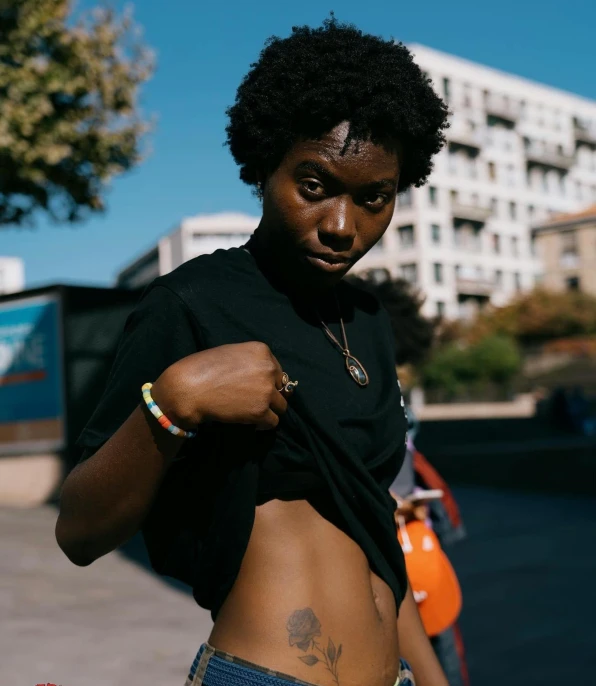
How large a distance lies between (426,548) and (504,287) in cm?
6628

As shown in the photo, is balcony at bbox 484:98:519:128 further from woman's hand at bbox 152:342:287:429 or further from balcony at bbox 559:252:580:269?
woman's hand at bbox 152:342:287:429

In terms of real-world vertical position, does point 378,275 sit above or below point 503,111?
below

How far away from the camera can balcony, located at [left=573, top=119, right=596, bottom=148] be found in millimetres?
78375

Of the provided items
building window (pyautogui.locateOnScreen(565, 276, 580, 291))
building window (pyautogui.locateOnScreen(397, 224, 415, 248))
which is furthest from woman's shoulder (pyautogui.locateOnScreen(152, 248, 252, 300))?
building window (pyautogui.locateOnScreen(565, 276, 580, 291))

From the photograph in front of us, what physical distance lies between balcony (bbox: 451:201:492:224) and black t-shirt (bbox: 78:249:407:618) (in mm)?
63047

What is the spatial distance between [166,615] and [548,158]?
2833 inches

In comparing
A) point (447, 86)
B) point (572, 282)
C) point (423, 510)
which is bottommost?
point (423, 510)

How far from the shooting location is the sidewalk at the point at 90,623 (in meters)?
4.84

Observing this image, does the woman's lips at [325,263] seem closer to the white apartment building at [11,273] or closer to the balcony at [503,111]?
the white apartment building at [11,273]

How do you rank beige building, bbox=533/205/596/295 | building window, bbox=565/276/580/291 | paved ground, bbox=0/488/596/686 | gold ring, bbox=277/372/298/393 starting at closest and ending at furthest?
gold ring, bbox=277/372/298/393 < paved ground, bbox=0/488/596/686 < beige building, bbox=533/205/596/295 < building window, bbox=565/276/580/291

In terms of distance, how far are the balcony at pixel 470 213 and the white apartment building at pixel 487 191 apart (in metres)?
0.07

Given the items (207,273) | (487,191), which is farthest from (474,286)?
(207,273)

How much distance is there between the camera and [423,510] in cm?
346

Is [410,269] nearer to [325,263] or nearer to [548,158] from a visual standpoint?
[548,158]
